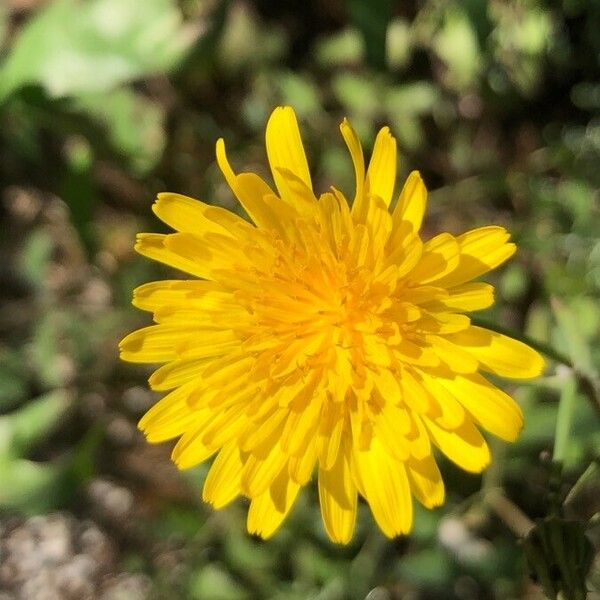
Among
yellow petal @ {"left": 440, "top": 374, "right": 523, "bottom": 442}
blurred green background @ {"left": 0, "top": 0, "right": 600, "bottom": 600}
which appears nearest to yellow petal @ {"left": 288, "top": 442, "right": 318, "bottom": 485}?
yellow petal @ {"left": 440, "top": 374, "right": 523, "bottom": 442}

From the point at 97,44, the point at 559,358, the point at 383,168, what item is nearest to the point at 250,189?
the point at 383,168

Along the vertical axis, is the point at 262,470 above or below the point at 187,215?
below

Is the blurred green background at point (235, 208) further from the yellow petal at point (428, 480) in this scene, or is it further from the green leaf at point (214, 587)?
the yellow petal at point (428, 480)

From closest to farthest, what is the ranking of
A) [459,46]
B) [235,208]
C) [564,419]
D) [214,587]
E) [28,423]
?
[564,419] → [214,587] → [459,46] → [28,423] → [235,208]

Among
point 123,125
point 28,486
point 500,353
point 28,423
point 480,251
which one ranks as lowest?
point 28,486

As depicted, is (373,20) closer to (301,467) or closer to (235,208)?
(235,208)

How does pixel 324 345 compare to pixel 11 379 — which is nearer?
pixel 324 345

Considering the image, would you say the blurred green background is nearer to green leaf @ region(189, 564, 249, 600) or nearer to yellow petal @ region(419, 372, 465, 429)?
green leaf @ region(189, 564, 249, 600)
